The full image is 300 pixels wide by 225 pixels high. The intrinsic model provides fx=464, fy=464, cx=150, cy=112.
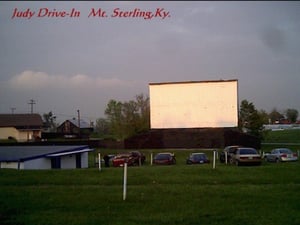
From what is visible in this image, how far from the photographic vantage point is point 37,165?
1470 inches

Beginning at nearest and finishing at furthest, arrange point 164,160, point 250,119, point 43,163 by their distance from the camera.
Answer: point 164,160 → point 43,163 → point 250,119

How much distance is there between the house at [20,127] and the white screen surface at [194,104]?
138 ft

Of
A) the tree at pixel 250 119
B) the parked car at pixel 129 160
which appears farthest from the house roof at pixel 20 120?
the parked car at pixel 129 160

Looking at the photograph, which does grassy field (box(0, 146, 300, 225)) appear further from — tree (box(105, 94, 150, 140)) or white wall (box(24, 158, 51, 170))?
tree (box(105, 94, 150, 140))

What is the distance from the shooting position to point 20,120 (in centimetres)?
10069

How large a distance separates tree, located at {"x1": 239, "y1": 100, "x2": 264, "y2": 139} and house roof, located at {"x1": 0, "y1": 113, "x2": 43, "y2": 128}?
1883 inches

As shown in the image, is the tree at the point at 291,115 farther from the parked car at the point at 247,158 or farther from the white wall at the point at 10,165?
the white wall at the point at 10,165

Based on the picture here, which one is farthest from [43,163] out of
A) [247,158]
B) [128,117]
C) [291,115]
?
[291,115]

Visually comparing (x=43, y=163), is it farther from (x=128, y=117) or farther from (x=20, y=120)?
(x=20, y=120)

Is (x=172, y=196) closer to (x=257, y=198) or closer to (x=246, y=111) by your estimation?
(x=257, y=198)

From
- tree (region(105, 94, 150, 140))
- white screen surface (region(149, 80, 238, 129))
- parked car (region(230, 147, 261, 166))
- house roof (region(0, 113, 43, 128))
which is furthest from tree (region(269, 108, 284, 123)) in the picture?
parked car (region(230, 147, 261, 166))

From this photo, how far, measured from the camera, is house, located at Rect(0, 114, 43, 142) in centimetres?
9819

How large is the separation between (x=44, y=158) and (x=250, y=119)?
43.9 meters

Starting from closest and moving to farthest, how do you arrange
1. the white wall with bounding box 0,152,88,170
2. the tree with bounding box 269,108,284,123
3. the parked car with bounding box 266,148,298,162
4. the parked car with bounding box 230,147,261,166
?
the parked car with bounding box 230,147,261,166
the white wall with bounding box 0,152,88,170
the parked car with bounding box 266,148,298,162
the tree with bounding box 269,108,284,123
